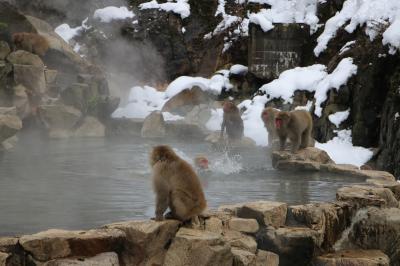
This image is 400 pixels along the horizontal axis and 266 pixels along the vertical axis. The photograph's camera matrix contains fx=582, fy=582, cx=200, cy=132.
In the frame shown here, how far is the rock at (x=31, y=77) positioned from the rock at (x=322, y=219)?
944 centimetres

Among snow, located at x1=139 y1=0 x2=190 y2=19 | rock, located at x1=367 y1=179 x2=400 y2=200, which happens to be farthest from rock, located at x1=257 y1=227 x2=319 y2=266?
snow, located at x1=139 y1=0 x2=190 y2=19

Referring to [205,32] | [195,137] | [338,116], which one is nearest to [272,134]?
[338,116]

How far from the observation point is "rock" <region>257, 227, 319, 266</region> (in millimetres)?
4410

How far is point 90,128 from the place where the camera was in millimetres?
13281

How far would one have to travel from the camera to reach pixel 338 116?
36.4 feet

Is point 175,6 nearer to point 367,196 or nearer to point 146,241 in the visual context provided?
point 367,196

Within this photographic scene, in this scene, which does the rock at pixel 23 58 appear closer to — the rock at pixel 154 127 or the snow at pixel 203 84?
the rock at pixel 154 127

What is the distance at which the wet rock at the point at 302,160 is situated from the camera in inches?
286

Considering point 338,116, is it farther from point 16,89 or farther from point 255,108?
point 16,89

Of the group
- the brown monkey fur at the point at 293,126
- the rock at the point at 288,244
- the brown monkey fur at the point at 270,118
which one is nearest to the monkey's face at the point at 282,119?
the brown monkey fur at the point at 293,126

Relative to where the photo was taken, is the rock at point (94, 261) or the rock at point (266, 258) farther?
the rock at point (266, 258)

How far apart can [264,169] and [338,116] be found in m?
4.03

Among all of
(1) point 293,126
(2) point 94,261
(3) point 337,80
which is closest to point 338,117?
(3) point 337,80

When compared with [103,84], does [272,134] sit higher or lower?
lower
